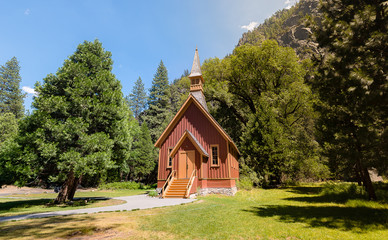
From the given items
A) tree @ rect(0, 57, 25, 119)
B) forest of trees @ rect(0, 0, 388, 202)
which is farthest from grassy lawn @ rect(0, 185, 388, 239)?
tree @ rect(0, 57, 25, 119)

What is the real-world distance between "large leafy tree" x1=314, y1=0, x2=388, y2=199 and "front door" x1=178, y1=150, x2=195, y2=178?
35.2 ft

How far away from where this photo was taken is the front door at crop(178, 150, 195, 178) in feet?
55.3

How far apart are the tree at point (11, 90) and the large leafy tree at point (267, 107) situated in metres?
54.6

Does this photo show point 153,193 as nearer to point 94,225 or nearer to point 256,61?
point 94,225

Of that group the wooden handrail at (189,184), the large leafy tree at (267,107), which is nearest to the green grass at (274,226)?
the wooden handrail at (189,184)

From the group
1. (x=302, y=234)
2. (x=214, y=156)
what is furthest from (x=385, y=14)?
(x=214, y=156)

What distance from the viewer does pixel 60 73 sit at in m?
12.7

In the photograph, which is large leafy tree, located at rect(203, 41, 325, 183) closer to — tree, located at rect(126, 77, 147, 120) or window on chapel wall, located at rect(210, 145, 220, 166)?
window on chapel wall, located at rect(210, 145, 220, 166)

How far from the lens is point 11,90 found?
5312 centimetres

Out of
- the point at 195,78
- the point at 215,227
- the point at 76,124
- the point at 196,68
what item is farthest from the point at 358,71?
the point at 196,68

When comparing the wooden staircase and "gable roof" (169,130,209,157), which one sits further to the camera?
"gable roof" (169,130,209,157)

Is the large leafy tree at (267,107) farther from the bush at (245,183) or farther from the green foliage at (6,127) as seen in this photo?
the green foliage at (6,127)

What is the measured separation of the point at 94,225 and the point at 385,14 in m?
12.4

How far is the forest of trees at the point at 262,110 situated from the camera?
727 centimetres
